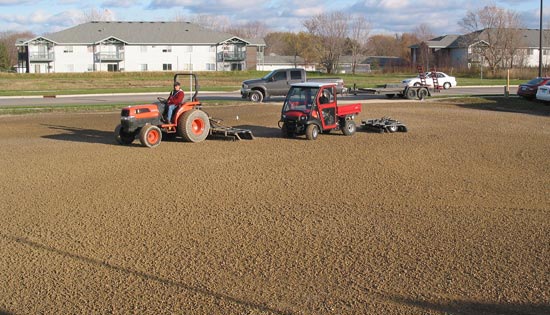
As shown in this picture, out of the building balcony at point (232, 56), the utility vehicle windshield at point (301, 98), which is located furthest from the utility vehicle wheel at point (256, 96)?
the building balcony at point (232, 56)

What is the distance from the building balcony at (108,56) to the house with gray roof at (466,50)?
4041cm

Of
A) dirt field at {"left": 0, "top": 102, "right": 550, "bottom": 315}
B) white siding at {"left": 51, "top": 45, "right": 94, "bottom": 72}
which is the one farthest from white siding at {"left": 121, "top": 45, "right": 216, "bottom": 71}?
dirt field at {"left": 0, "top": 102, "right": 550, "bottom": 315}

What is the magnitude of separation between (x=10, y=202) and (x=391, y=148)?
31.8ft

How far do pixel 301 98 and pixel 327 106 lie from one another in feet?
2.66

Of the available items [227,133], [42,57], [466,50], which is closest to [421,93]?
[227,133]

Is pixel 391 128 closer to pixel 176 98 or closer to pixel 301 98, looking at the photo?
pixel 301 98

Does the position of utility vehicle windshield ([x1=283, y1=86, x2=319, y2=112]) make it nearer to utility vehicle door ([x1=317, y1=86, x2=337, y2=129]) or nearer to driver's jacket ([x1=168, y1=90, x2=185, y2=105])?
utility vehicle door ([x1=317, y1=86, x2=337, y2=129])

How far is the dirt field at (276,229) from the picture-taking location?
6.80 metres

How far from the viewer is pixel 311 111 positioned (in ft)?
57.5

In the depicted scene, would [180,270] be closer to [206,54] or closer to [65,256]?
[65,256]

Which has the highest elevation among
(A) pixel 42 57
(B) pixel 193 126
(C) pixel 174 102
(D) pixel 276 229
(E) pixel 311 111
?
(A) pixel 42 57

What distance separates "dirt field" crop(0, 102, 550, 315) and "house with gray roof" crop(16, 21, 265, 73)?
2467 inches

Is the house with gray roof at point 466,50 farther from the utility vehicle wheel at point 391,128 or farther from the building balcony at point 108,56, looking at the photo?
the utility vehicle wheel at point 391,128

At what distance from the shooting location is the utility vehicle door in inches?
699
